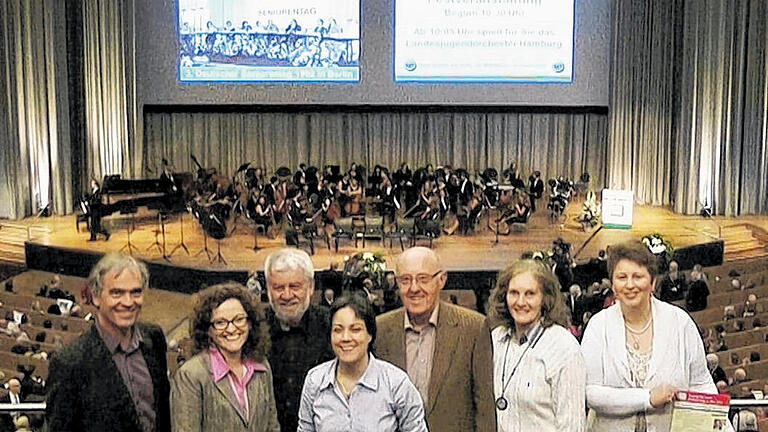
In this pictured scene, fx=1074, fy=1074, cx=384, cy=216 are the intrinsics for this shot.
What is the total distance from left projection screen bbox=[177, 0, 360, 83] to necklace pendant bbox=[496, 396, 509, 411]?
598 inches

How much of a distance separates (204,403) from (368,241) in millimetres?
11220

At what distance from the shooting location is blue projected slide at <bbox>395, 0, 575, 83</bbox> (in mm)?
18469

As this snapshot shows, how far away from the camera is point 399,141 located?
21.0 meters

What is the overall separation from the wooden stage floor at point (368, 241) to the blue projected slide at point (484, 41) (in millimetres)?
2992

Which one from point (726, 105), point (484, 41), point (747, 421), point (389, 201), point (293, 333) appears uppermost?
point (484, 41)

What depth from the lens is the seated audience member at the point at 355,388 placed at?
3660 mm

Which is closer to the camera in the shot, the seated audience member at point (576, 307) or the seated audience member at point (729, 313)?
the seated audience member at point (576, 307)

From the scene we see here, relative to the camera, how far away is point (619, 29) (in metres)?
19.5

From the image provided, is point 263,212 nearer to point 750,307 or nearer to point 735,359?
point 750,307

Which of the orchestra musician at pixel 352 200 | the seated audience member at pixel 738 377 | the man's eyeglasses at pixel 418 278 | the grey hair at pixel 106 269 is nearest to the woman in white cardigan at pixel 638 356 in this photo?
the man's eyeglasses at pixel 418 278

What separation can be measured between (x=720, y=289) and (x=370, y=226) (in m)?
4.70

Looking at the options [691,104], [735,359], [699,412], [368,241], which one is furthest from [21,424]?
[691,104]

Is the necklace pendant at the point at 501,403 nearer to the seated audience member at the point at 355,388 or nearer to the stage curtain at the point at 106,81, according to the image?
the seated audience member at the point at 355,388

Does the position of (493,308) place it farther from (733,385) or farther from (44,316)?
(44,316)
